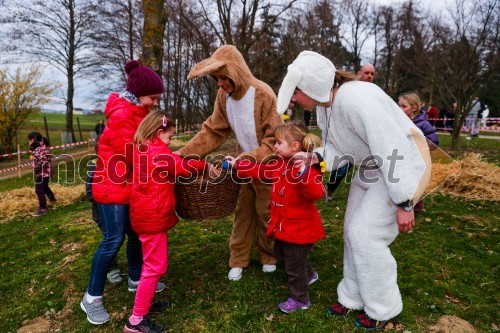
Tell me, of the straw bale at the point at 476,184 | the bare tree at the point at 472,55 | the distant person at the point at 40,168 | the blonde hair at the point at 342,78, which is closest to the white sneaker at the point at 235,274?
the blonde hair at the point at 342,78

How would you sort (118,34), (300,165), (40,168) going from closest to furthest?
(300,165)
(40,168)
(118,34)

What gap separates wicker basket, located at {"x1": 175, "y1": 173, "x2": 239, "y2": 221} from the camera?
289 centimetres

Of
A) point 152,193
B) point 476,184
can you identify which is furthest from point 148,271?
point 476,184

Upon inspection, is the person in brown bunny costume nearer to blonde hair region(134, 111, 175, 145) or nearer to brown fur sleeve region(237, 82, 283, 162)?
brown fur sleeve region(237, 82, 283, 162)

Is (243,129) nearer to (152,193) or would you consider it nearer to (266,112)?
(266,112)

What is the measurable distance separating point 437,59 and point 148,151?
14.4m

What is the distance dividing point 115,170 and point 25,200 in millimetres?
6636

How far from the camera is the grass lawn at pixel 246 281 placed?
3051mm

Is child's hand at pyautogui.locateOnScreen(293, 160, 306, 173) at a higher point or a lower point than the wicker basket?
higher

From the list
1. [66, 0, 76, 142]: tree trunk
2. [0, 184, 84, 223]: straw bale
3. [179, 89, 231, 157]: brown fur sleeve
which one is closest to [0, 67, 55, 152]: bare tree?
[66, 0, 76, 142]: tree trunk

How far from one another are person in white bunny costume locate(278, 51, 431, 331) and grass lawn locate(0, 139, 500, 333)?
1.71ft

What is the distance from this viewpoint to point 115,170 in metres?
2.92

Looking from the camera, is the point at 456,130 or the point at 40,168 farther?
the point at 456,130

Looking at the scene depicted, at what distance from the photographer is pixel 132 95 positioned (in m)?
3.04
